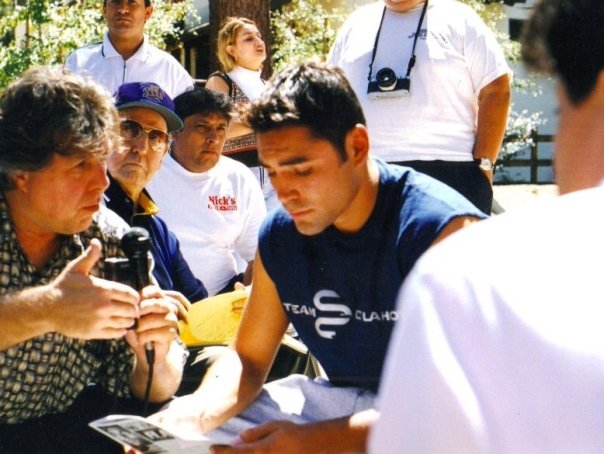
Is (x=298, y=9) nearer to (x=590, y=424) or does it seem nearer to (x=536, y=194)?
(x=536, y=194)

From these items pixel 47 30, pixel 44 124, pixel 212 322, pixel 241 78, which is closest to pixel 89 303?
pixel 44 124

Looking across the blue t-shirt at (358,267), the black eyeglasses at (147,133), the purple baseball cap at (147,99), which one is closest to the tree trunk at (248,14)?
the purple baseball cap at (147,99)

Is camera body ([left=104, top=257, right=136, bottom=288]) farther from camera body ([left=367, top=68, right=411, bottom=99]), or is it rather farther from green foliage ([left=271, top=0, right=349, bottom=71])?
green foliage ([left=271, top=0, right=349, bottom=71])

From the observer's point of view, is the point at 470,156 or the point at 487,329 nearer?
the point at 487,329

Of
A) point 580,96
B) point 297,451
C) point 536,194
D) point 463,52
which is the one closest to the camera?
point 580,96

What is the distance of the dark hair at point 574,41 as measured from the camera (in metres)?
1.09

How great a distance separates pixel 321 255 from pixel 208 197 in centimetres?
213

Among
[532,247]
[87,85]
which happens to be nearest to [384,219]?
[87,85]

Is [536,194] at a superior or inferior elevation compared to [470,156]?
inferior

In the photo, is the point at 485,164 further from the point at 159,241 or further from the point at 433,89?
the point at 159,241

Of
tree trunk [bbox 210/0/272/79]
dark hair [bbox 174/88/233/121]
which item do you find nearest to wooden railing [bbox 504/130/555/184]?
tree trunk [bbox 210/0/272/79]

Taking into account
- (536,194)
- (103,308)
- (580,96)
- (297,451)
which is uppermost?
(580,96)

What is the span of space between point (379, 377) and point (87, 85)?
114 cm

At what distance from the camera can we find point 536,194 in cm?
1410
